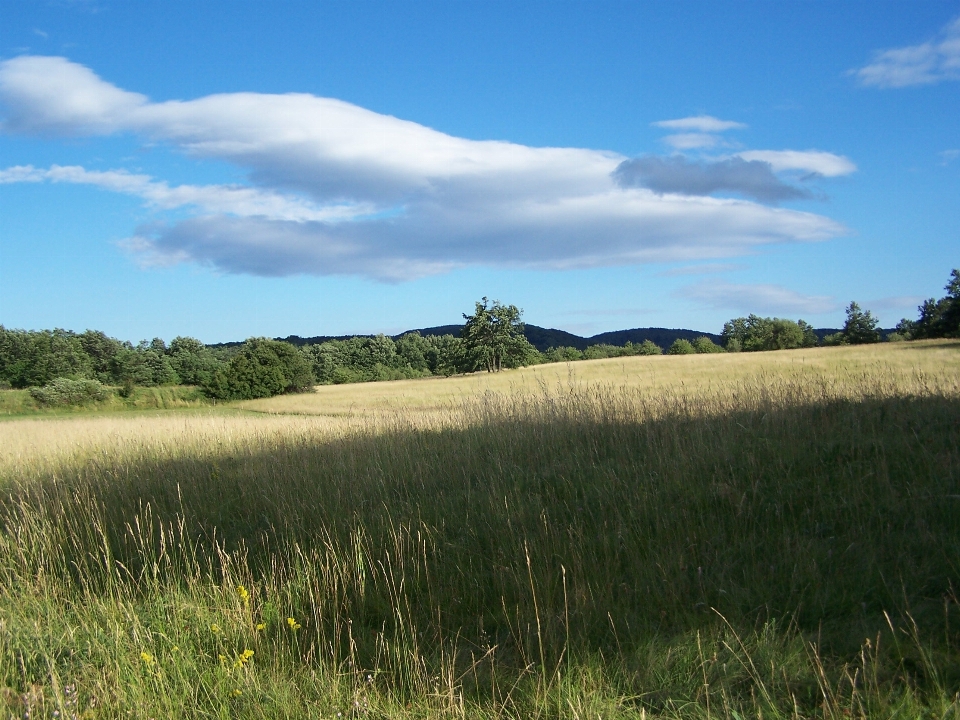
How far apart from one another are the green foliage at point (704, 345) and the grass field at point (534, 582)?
102 meters

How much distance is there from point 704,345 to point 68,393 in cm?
9644

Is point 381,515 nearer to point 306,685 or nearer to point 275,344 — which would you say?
point 306,685

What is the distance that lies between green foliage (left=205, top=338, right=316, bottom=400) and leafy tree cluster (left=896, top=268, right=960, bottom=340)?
68.5m

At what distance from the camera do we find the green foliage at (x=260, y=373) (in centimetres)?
5534

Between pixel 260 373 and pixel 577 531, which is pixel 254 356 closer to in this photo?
pixel 260 373

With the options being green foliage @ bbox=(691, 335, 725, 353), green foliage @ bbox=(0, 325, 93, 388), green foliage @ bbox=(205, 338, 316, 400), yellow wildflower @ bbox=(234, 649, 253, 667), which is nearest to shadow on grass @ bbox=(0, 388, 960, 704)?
yellow wildflower @ bbox=(234, 649, 253, 667)

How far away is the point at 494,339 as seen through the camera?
283 ft

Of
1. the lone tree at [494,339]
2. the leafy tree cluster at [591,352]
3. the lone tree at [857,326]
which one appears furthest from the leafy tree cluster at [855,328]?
the lone tree at [494,339]

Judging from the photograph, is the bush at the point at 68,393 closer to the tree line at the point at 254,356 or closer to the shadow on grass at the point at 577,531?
the tree line at the point at 254,356

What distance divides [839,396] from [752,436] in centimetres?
301

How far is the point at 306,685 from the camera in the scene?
10.8ft

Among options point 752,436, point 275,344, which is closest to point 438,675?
point 752,436

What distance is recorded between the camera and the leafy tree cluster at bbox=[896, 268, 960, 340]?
6619 centimetres

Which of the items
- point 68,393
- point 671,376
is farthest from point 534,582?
point 68,393
